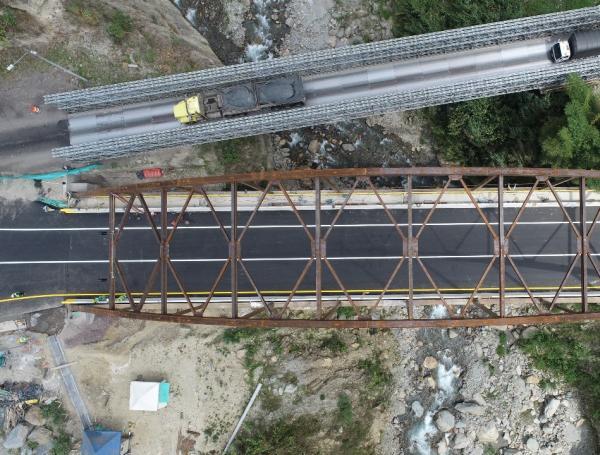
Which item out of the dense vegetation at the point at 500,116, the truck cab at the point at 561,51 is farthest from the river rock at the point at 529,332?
the truck cab at the point at 561,51

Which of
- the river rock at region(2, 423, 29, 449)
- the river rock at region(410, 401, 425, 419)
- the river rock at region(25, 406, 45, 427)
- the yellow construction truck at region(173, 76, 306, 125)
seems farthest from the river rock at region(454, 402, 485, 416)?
the river rock at region(2, 423, 29, 449)

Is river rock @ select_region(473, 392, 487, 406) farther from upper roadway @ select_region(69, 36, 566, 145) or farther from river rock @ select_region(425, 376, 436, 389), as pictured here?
upper roadway @ select_region(69, 36, 566, 145)

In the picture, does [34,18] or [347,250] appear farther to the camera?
[347,250]

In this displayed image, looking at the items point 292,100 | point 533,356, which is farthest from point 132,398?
point 533,356

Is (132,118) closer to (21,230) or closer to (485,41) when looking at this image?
(21,230)

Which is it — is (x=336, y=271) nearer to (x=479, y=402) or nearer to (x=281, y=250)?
(x=281, y=250)
